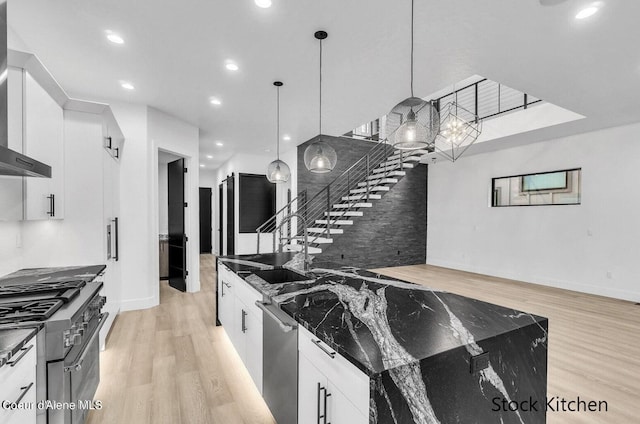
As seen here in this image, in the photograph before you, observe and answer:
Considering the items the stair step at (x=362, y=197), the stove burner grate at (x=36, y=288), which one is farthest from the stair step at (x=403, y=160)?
the stove burner grate at (x=36, y=288)

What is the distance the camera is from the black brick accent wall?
713cm

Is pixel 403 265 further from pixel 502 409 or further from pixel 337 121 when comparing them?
pixel 502 409

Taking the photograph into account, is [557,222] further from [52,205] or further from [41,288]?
[52,205]

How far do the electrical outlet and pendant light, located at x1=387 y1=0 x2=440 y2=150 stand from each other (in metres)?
1.33

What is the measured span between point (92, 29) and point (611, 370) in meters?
5.53

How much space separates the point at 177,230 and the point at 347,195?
12.5 feet

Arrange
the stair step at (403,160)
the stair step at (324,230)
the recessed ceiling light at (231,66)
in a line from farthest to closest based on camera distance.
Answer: the stair step at (403,160) → the stair step at (324,230) → the recessed ceiling light at (231,66)

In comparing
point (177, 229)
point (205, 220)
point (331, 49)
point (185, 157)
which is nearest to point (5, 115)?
point (331, 49)

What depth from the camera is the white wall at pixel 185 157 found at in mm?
4547

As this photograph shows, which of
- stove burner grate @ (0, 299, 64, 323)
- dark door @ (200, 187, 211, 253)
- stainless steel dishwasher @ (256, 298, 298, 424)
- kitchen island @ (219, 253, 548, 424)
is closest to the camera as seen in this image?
kitchen island @ (219, 253, 548, 424)

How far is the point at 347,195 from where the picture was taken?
7.25m

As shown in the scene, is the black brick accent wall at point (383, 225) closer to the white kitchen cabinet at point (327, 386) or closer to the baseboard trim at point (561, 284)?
the baseboard trim at point (561, 284)

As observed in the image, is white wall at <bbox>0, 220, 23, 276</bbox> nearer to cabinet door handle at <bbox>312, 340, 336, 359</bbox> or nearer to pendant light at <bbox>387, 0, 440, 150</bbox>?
cabinet door handle at <bbox>312, 340, 336, 359</bbox>

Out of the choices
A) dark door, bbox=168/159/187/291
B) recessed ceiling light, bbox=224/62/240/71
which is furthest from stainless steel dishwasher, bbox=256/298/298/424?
dark door, bbox=168/159/187/291
